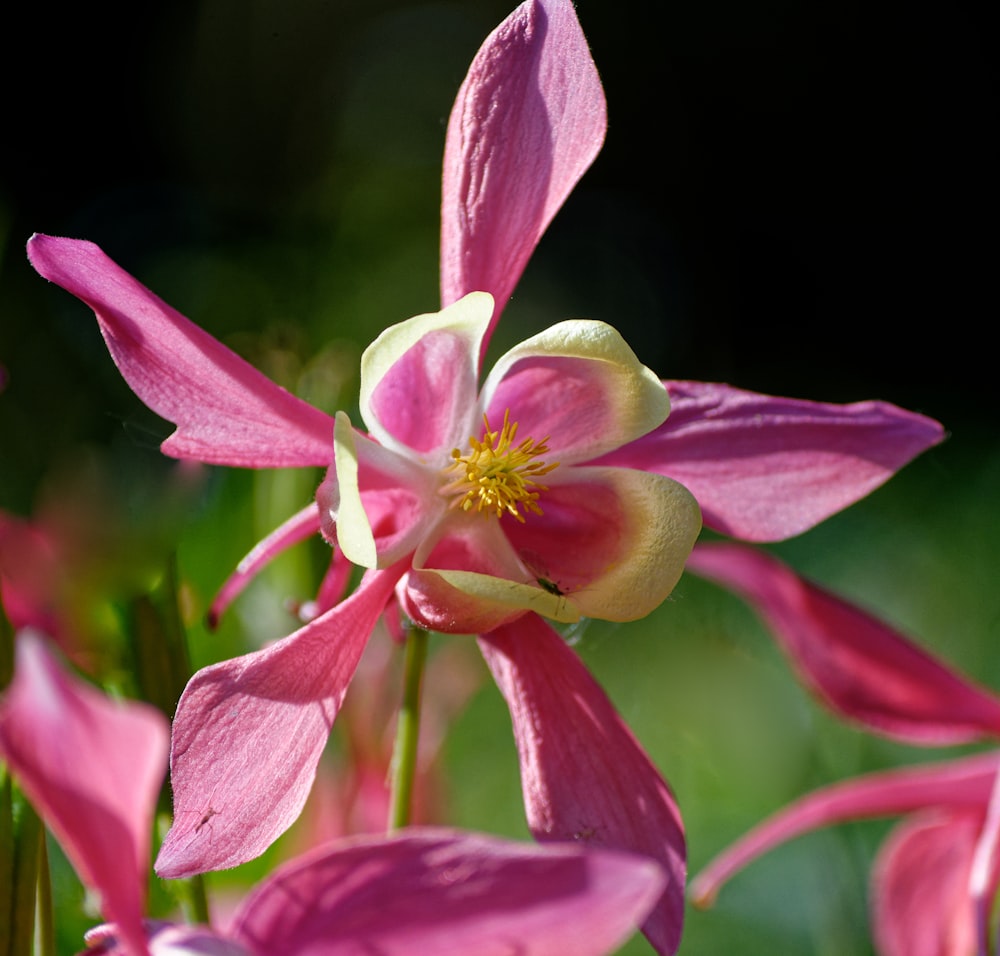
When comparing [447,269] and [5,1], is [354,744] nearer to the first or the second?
[447,269]

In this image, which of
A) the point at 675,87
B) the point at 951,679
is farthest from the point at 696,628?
the point at 675,87

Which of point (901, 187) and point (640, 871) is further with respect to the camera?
point (901, 187)

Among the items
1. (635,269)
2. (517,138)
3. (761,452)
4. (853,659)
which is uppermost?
(517,138)

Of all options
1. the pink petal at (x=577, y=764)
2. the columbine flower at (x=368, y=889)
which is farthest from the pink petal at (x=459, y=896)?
the pink petal at (x=577, y=764)

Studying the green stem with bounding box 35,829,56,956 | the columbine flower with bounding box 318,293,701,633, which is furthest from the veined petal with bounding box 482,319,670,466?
the green stem with bounding box 35,829,56,956

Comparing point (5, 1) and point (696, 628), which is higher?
point (5, 1)

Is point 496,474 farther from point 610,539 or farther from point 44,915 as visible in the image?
point 44,915

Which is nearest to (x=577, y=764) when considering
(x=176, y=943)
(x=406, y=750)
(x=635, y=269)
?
(x=406, y=750)
